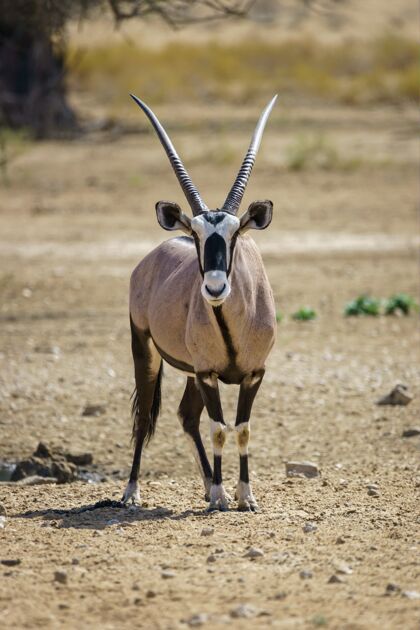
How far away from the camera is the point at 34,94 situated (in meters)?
28.1

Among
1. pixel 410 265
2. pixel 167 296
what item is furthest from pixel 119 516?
pixel 410 265

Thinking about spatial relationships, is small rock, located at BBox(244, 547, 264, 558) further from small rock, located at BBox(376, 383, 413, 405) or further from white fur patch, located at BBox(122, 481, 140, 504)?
small rock, located at BBox(376, 383, 413, 405)

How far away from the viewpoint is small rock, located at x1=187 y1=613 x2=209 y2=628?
4988 mm

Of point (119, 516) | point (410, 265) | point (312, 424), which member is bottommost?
point (410, 265)

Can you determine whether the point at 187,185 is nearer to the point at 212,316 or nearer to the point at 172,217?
the point at 172,217

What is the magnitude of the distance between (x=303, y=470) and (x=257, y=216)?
199cm

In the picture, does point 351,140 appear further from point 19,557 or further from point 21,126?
point 19,557

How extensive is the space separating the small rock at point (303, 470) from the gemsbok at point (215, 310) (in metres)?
0.68

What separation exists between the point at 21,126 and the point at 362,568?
77.0 feet

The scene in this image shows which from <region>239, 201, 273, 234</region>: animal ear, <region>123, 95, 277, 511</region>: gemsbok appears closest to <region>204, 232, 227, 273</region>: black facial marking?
<region>123, 95, 277, 511</region>: gemsbok

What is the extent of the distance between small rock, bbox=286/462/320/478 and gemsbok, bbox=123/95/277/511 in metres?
0.68

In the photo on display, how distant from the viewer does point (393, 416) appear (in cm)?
956

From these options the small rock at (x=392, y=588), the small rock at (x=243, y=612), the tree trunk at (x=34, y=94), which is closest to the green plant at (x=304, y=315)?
the small rock at (x=392, y=588)

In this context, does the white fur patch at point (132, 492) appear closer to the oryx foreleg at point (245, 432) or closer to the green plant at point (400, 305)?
the oryx foreleg at point (245, 432)
